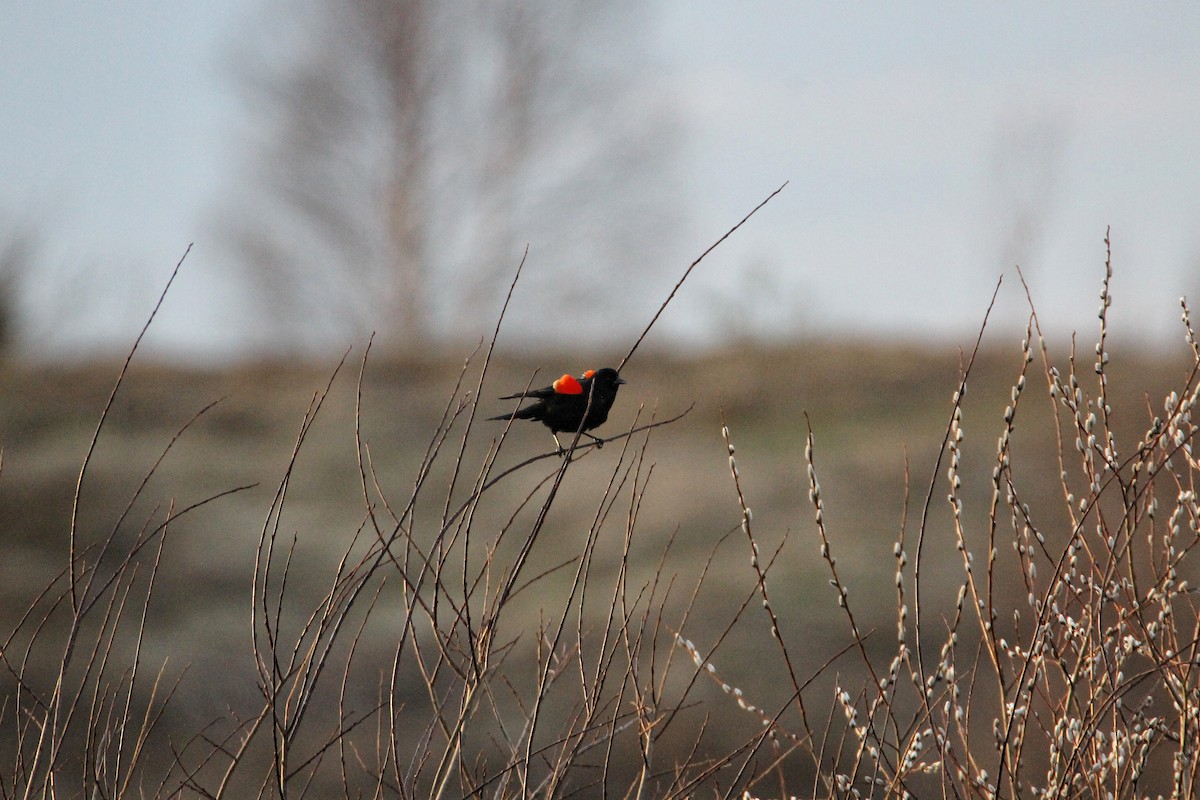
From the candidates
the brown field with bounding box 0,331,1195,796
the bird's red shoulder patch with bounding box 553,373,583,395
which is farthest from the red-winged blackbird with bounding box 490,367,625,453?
the brown field with bounding box 0,331,1195,796

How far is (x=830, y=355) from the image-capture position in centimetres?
1583

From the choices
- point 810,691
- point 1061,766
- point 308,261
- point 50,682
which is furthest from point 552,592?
point 1061,766

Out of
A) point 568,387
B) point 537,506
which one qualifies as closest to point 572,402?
point 568,387

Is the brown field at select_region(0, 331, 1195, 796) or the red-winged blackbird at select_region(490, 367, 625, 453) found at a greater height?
the red-winged blackbird at select_region(490, 367, 625, 453)

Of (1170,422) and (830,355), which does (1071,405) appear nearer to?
(1170,422)

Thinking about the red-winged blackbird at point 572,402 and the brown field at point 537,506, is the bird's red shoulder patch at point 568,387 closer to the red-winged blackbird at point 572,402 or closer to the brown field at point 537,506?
the red-winged blackbird at point 572,402

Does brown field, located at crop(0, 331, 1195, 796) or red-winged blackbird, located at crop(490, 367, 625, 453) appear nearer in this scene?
red-winged blackbird, located at crop(490, 367, 625, 453)

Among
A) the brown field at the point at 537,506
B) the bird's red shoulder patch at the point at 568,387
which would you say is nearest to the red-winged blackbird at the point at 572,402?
the bird's red shoulder patch at the point at 568,387

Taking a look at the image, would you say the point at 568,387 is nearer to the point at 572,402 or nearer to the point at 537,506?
the point at 572,402

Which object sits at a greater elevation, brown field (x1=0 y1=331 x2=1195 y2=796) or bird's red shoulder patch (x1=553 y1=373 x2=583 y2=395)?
bird's red shoulder patch (x1=553 y1=373 x2=583 y2=395)

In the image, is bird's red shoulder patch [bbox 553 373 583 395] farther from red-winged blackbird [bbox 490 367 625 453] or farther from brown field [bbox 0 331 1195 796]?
brown field [bbox 0 331 1195 796]

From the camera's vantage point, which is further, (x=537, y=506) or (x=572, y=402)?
(x=537, y=506)

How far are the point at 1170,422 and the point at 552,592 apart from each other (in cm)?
1038

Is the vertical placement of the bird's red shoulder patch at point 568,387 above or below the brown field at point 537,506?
above
